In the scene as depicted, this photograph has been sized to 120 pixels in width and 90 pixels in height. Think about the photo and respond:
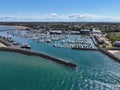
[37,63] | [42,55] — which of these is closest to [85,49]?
[42,55]

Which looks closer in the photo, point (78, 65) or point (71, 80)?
point (71, 80)

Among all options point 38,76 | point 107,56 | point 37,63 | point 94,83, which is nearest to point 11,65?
point 37,63

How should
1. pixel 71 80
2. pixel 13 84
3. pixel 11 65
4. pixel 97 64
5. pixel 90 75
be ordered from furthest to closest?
pixel 97 64, pixel 11 65, pixel 90 75, pixel 71 80, pixel 13 84

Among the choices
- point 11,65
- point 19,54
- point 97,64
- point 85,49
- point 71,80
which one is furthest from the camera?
point 85,49

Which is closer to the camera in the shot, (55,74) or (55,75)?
(55,75)

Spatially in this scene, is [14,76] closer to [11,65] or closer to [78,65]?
[11,65]

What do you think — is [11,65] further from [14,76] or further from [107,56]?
[107,56]
